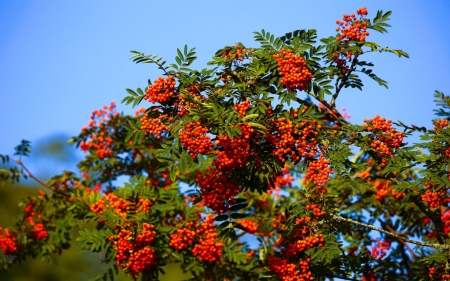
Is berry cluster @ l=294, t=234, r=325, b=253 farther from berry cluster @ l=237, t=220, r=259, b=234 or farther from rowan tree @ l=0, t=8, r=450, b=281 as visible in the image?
berry cluster @ l=237, t=220, r=259, b=234

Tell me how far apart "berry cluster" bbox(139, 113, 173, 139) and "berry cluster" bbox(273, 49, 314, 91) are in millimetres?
1123

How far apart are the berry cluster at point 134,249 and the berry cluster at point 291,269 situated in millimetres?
1489

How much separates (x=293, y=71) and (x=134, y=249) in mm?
2709

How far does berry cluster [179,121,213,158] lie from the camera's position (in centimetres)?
593

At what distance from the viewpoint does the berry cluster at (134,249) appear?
24.8 feet

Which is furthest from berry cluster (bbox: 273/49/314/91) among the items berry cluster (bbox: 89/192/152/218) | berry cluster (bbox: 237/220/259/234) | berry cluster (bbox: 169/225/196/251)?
berry cluster (bbox: 237/220/259/234)

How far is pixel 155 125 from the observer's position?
6.29 metres

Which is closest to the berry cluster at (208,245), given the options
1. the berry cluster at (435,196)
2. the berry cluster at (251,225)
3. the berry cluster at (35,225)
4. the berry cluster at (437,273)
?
the berry cluster at (251,225)

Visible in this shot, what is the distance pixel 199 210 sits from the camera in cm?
902

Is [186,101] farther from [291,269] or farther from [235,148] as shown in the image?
[291,269]

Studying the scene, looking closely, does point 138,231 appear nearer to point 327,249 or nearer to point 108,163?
point 327,249

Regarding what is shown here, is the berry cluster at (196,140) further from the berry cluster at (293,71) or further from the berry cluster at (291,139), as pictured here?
the berry cluster at (293,71)

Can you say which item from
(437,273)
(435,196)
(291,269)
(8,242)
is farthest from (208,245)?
(8,242)

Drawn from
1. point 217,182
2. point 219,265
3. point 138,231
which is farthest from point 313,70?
point 219,265
